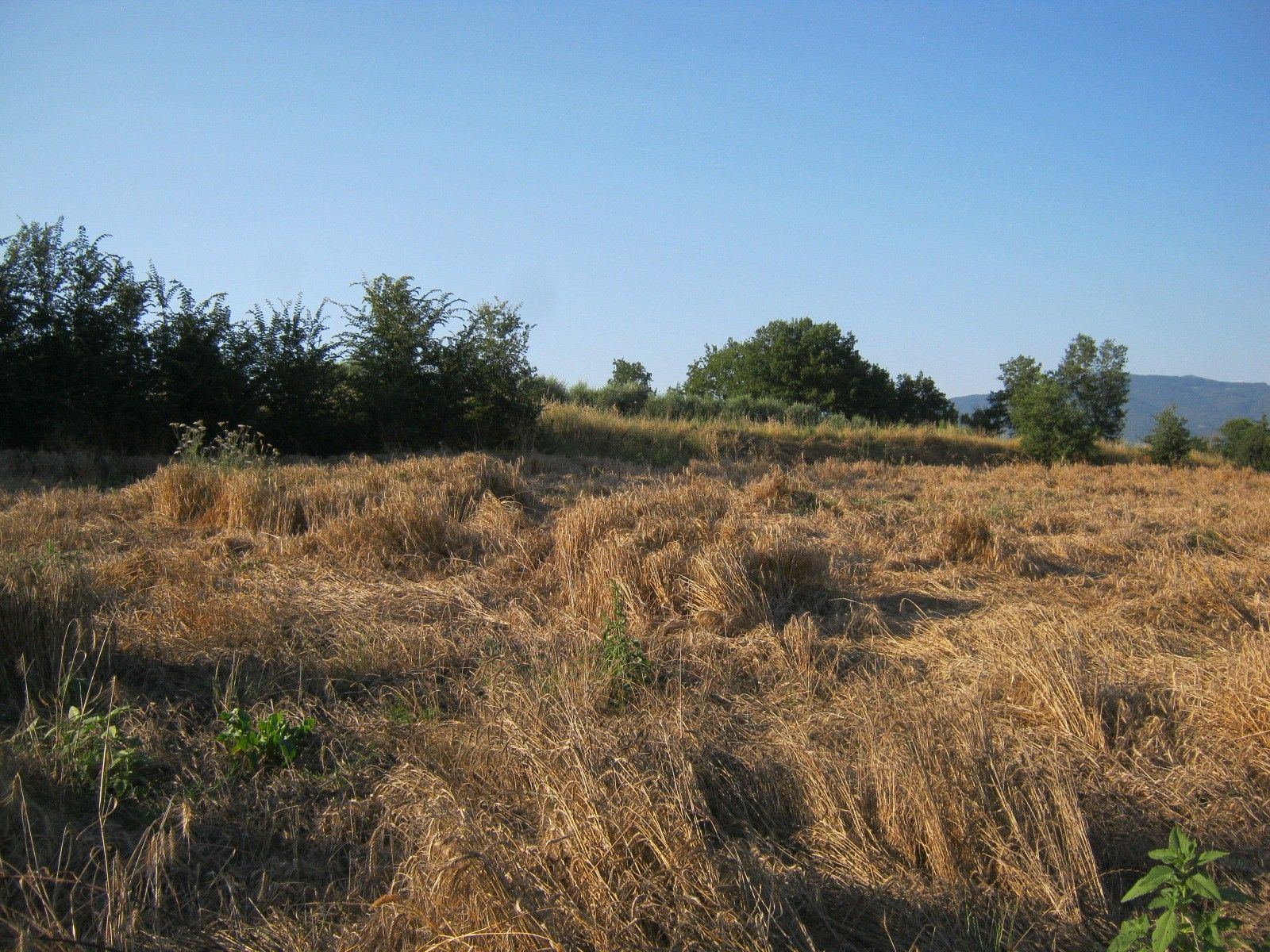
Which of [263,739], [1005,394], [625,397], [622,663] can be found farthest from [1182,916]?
[1005,394]

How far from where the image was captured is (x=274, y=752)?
137 inches

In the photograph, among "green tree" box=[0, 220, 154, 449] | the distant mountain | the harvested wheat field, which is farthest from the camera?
the distant mountain

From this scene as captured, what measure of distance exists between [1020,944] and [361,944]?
6.24 ft

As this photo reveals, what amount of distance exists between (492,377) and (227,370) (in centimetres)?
431

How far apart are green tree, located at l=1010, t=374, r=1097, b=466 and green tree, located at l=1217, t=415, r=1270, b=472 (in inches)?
238

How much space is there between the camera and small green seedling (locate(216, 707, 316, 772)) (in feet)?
11.3

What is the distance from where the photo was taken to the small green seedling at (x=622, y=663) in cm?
412

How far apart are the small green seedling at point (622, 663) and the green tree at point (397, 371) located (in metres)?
11.0

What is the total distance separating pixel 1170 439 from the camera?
22797mm

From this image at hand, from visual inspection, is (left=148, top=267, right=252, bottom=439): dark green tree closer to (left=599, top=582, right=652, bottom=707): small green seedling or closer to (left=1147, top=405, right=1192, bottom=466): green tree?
(left=599, top=582, right=652, bottom=707): small green seedling

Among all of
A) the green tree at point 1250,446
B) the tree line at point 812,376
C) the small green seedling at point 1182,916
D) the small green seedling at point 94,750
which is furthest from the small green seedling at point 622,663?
the tree line at point 812,376

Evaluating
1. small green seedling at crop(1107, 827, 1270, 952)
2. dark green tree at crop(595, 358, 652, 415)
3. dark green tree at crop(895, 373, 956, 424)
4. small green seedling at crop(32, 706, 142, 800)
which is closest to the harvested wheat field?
small green seedling at crop(32, 706, 142, 800)

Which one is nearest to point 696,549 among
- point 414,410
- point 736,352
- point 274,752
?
point 274,752

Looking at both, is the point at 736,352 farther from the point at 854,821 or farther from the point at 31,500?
the point at 854,821
